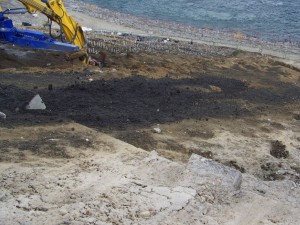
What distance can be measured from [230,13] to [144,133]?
34.2 meters

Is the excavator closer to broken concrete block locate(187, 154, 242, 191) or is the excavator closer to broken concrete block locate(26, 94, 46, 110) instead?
broken concrete block locate(26, 94, 46, 110)

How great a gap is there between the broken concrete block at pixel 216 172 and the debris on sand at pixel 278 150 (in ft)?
14.0

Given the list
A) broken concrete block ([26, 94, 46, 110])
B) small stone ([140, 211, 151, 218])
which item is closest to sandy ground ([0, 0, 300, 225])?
small stone ([140, 211, 151, 218])

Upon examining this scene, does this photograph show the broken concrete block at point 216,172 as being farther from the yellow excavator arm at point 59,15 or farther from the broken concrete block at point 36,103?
the yellow excavator arm at point 59,15

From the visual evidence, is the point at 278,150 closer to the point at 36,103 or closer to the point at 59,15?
the point at 36,103

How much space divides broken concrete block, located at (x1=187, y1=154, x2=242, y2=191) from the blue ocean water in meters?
30.1

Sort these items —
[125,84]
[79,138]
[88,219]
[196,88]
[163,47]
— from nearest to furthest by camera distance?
1. [88,219]
2. [79,138]
3. [125,84]
4. [196,88]
5. [163,47]

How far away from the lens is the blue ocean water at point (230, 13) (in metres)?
39.8

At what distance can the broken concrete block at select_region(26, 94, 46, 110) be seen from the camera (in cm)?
1269

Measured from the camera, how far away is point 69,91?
48.0ft

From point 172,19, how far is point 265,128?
90.5ft

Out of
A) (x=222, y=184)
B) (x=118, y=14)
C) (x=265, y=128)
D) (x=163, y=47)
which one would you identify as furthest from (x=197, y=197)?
(x=118, y=14)

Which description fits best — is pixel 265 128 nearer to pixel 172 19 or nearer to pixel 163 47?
pixel 163 47

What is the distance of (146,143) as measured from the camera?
11.9 m
